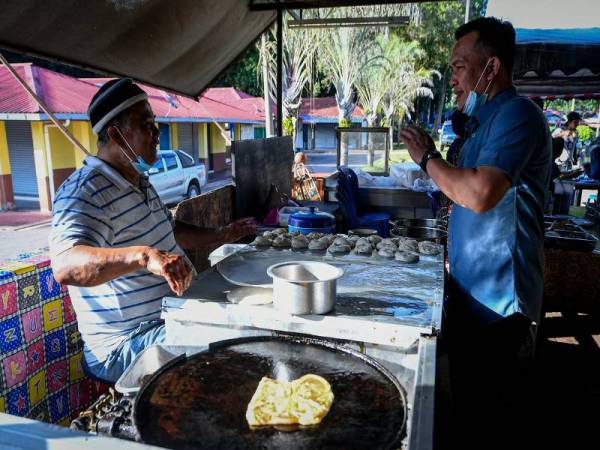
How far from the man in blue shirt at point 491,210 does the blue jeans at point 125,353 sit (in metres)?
1.38

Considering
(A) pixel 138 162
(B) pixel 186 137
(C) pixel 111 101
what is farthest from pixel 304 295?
(B) pixel 186 137

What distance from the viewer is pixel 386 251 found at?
89.3 inches

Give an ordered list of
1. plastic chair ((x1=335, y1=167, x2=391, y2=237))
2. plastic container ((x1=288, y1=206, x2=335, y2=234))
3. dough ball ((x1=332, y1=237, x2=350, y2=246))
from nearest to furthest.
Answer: dough ball ((x1=332, y1=237, x2=350, y2=246))
plastic container ((x1=288, y1=206, x2=335, y2=234))
plastic chair ((x1=335, y1=167, x2=391, y2=237))

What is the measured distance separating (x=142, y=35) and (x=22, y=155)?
1402cm

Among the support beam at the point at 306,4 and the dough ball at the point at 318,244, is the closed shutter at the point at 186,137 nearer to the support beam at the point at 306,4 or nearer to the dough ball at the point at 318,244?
the support beam at the point at 306,4

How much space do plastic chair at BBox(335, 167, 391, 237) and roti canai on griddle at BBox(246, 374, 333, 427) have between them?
12.5ft

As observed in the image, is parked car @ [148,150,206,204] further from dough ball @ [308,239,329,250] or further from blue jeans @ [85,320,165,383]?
blue jeans @ [85,320,165,383]

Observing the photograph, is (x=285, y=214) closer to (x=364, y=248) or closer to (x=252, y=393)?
(x=364, y=248)

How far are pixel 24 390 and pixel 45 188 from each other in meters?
12.6

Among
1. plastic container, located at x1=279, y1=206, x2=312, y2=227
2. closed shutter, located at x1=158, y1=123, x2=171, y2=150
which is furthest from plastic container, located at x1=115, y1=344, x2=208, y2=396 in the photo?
closed shutter, located at x1=158, y1=123, x2=171, y2=150

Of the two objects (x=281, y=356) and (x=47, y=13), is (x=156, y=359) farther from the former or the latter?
(x=47, y=13)

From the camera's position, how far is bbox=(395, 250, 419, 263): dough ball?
218 centimetres

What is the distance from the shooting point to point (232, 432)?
1178 mm

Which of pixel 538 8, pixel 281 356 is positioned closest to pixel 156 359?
pixel 281 356
